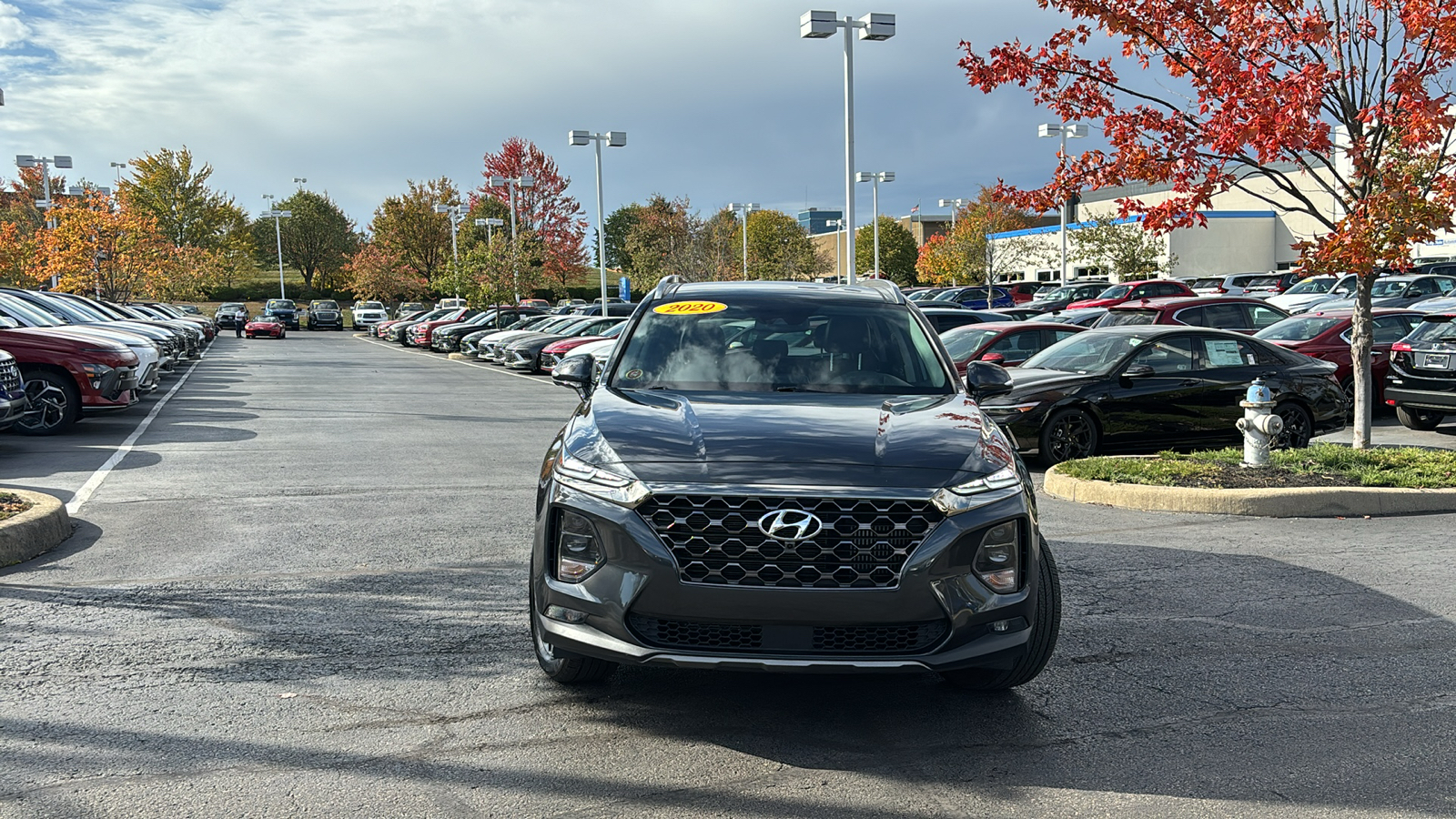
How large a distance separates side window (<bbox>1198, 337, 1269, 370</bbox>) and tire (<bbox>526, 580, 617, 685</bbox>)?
9.62m

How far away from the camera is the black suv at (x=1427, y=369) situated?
13.8m

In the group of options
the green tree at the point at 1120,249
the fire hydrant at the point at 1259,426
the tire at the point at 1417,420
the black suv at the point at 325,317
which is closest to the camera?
the fire hydrant at the point at 1259,426

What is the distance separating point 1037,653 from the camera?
4773 mm

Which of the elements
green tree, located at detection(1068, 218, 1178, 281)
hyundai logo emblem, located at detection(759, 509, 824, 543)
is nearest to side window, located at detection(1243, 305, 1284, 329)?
hyundai logo emblem, located at detection(759, 509, 824, 543)

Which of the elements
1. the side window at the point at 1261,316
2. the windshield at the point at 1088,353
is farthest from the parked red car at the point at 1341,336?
the windshield at the point at 1088,353

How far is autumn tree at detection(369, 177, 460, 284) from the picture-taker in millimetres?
79250

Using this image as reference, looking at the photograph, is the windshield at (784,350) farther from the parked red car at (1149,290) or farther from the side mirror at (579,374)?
the parked red car at (1149,290)

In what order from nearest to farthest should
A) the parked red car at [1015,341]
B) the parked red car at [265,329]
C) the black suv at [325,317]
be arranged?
the parked red car at [1015,341] < the parked red car at [265,329] < the black suv at [325,317]

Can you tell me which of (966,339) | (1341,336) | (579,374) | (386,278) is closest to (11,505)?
(579,374)

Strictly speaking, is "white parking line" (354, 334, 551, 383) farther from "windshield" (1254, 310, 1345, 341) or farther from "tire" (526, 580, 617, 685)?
"tire" (526, 580, 617, 685)

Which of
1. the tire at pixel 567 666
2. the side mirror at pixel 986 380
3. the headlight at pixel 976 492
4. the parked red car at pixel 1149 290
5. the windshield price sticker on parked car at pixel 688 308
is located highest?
the windshield price sticker on parked car at pixel 688 308

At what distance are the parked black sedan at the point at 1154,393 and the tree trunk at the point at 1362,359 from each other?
1523 millimetres

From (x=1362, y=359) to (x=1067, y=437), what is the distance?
2.67m

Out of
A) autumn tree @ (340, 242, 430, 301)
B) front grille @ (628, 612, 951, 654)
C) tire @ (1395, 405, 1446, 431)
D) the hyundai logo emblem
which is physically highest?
autumn tree @ (340, 242, 430, 301)
